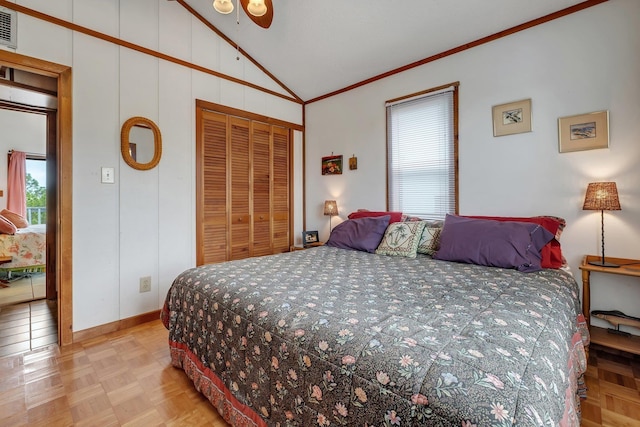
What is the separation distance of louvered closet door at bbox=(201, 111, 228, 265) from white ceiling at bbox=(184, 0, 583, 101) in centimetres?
96

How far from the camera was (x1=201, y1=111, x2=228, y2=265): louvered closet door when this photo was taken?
3.04 metres

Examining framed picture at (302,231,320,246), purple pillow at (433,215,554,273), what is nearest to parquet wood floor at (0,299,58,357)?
framed picture at (302,231,320,246)

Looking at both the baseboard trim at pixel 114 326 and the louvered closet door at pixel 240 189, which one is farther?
the louvered closet door at pixel 240 189

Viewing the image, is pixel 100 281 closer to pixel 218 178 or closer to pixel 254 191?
pixel 218 178

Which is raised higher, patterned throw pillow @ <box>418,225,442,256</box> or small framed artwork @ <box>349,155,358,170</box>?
small framed artwork @ <box>349,155,358,170</box>

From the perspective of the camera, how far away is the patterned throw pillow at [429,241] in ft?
Result: 7.80

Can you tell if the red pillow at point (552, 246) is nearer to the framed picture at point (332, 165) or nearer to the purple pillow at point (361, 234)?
the purple pillow at point (361, 234)

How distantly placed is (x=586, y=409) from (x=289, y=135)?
3.68m

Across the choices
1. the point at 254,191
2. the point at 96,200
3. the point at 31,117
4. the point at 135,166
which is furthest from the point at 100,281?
the point at 31,117

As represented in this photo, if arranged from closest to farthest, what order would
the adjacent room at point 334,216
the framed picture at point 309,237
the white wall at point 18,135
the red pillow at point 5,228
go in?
1. the adjacent room at point 334,216
2. the framed picture at point 309,237
3. the red pillow at point 5,228
4. the white wall at point 18,135

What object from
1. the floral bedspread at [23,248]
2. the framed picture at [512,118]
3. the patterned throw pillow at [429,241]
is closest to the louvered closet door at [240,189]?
the patterned throw pillow at [429,241]

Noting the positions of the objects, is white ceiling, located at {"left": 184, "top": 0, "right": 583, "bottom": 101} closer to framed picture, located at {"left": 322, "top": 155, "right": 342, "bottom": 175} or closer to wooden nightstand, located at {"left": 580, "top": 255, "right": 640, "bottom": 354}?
framed picture, located at {"left": 322, "top": 155, "right": 342, "bottom": 175}

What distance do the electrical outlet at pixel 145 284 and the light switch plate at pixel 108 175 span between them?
89cm

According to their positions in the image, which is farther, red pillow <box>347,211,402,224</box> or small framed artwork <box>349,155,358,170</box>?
small framed artwork <box>349,155,358,170</box>
